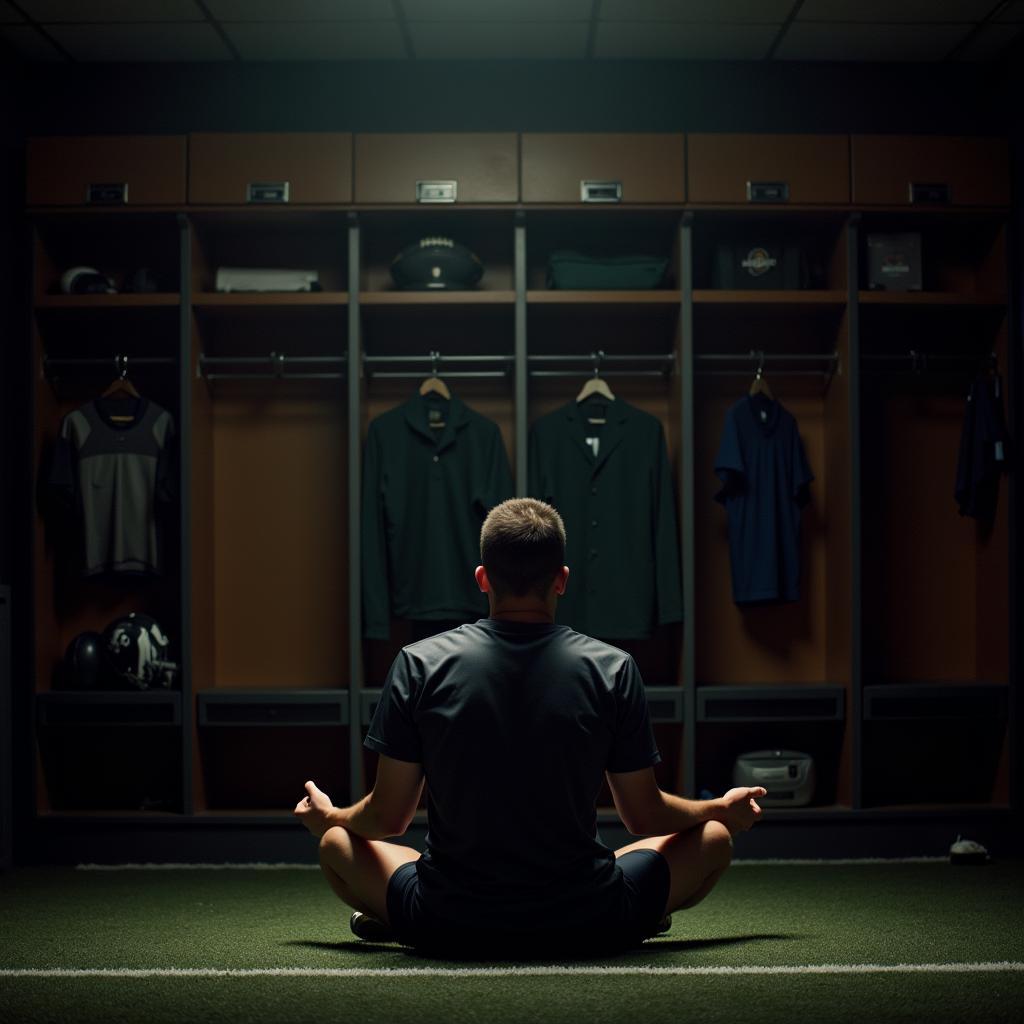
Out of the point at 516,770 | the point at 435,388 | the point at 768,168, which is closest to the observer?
the point at 516,770

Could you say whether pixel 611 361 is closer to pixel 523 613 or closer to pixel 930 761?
pixel 930 761

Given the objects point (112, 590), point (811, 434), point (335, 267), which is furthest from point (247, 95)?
point (811, 434)

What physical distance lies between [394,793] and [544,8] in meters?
3.31

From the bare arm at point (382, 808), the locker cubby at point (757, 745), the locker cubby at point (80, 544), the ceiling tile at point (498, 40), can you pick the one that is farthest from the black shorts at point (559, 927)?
the ceiling tile at point (498, 40)

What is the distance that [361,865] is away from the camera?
2688mm

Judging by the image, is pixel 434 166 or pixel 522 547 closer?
pixel 522 547

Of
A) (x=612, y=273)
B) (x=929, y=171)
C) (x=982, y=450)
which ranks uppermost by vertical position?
(x=929, y=171)

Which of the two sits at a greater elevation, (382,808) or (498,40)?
(498,40)

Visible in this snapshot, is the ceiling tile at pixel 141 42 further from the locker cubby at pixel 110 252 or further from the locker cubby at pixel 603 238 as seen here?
the locker cubby at pixel 603 238

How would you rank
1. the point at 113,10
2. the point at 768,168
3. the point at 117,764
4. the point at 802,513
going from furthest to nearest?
1. the point at 802,513
2. the point at 117,764
3. the point at 768,168
4. the point at 113,10

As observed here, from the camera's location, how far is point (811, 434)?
5152mm

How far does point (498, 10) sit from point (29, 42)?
195 centimetres

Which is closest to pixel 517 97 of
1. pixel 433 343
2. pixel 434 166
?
pixel 434 166

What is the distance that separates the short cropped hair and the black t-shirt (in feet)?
0.30
